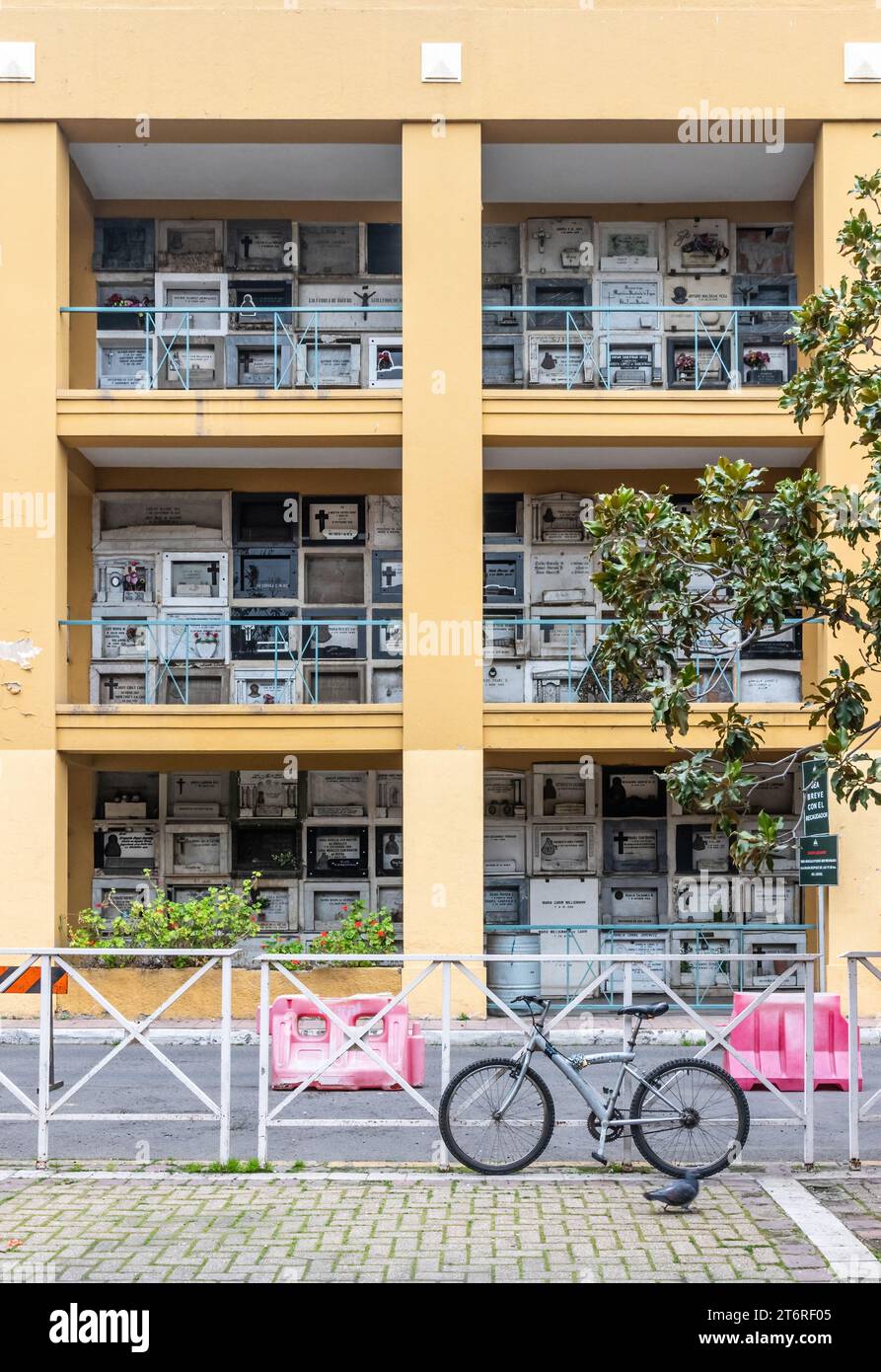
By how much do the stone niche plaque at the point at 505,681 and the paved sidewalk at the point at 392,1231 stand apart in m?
10.5

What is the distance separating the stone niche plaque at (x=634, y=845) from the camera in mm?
18578

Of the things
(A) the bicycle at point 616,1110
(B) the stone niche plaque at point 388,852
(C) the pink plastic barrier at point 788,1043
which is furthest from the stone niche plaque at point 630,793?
(A) the bicycle at point 616,1110

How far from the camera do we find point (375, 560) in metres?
18.5

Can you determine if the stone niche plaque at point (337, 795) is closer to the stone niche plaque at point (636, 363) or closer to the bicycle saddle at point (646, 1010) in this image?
the stone niche plaque at point (636, 363)

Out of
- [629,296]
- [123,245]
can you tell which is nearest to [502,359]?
[629,296]

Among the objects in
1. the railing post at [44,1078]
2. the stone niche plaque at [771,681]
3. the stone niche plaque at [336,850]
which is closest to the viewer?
the railing post at [44,1078]

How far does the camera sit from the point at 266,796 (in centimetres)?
1861

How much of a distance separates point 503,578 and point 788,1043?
8.45 meters

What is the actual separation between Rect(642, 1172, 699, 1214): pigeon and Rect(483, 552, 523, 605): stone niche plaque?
11.8 meters

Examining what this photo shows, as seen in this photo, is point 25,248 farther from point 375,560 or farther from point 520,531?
point 520,531

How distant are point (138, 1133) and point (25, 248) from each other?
35.0 feet

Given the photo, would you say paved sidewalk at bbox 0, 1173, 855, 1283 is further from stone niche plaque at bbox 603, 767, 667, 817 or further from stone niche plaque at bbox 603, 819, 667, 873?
stone niche plaque at bbox 603, 767, 667, 817
